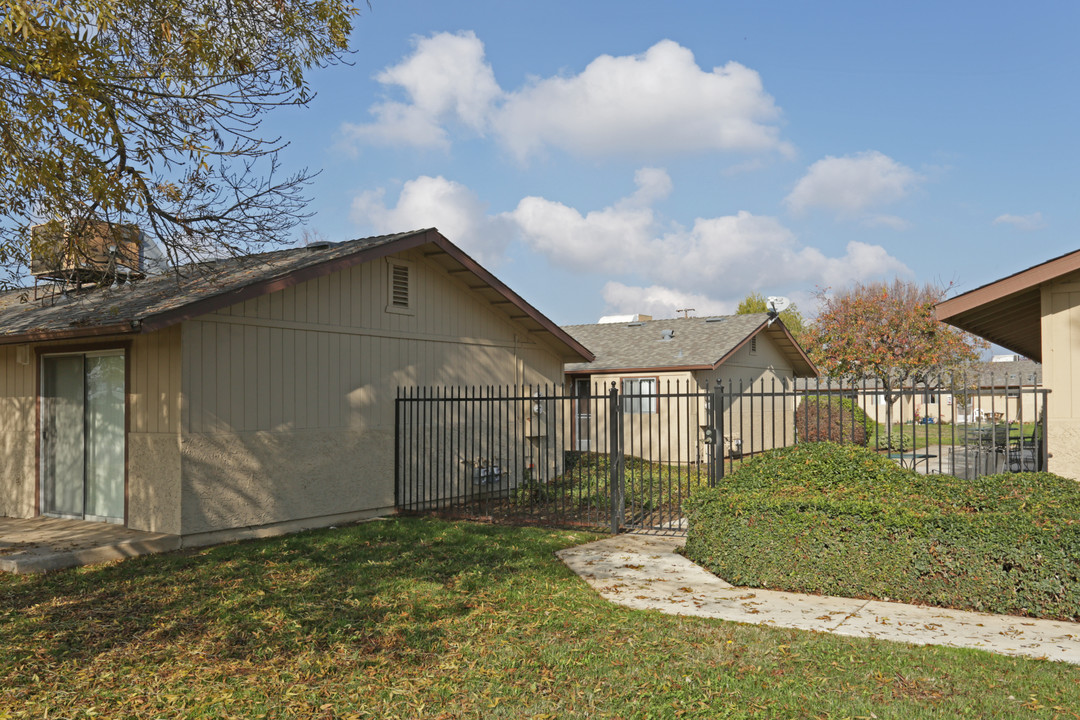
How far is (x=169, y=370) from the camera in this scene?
9.62 m

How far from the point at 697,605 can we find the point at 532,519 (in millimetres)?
4971

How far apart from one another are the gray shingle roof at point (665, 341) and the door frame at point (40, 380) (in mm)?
14125

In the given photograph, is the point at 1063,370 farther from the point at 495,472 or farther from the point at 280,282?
the point at 280,282

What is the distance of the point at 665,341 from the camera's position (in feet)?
80.5

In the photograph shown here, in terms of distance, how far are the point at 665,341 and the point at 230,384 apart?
16.5 meters

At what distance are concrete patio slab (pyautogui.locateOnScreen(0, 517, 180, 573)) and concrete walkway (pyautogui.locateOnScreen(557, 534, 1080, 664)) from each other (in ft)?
16.7

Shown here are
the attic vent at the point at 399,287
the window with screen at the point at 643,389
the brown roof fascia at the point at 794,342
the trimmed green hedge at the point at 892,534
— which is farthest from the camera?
the brown roof fascia at the point at 794,342

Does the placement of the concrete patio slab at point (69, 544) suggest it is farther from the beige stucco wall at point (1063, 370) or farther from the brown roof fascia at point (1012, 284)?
the beige stucco wall at point (1063, 370)

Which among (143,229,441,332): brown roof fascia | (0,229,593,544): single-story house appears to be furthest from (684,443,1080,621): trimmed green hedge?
(143,229,441,332): brown roof fascia

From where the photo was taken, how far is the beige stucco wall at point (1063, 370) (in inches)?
330

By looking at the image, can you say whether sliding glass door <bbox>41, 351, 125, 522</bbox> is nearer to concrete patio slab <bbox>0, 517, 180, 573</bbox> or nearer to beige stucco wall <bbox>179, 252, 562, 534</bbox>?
concrete patio slab <bbox>0, 517, 180, 573</bbox>

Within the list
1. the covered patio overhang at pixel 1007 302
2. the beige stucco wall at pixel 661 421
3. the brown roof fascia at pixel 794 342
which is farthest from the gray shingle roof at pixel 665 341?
the covered patio overhang at pixel 1007 302

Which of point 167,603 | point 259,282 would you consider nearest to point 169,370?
point 259,282

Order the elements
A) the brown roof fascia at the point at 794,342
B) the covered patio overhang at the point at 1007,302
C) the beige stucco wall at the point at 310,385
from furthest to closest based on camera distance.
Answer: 1. the brown roof fascia at the point at 794,342
2. the beige stucco wall at the point at 310,385
3. the covered patio overhang at the point at 1007,302
